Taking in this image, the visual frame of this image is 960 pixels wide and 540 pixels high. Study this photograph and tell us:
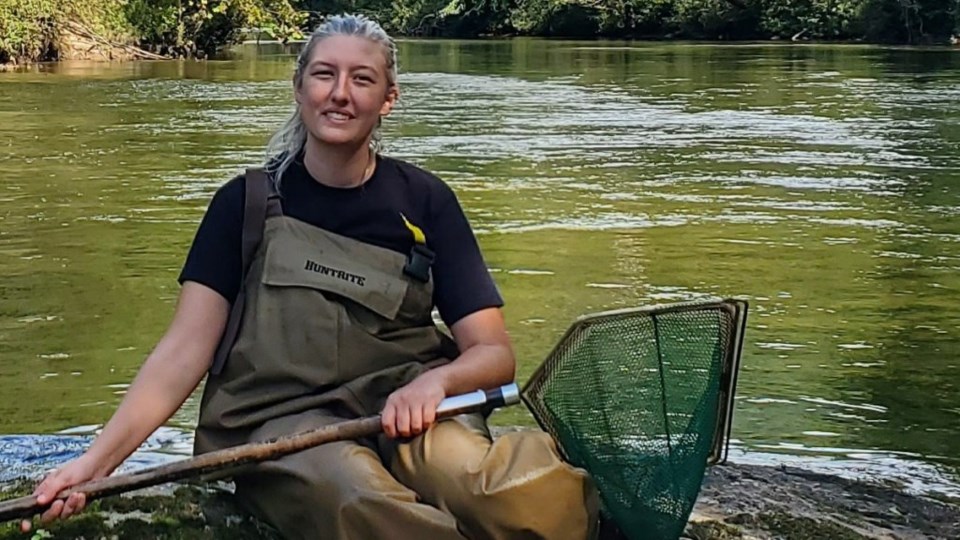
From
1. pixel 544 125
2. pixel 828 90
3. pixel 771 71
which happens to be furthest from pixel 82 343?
pixel 771 71

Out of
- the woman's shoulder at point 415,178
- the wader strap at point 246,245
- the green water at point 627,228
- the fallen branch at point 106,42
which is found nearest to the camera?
the wader strap at point 246,245

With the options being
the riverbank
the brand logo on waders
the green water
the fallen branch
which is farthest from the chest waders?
the fallen branch

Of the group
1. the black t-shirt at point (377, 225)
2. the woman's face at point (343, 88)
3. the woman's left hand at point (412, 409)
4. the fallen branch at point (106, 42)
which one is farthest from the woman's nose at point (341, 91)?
the fallen branch at point (106, 42)

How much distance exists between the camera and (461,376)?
2.67m

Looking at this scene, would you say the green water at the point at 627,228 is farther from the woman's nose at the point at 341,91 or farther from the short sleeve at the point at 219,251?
the woman's nose at the point at 341,91

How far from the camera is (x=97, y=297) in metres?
7.01

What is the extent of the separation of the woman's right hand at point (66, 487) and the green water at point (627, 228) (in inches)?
81.8

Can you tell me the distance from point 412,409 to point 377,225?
42cm

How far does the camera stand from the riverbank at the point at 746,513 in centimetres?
281

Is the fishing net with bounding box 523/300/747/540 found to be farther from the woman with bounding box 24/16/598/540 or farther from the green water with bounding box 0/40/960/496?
the green water with bounding box 0/40/960/496

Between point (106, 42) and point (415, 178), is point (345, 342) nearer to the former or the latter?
point (415, 178)

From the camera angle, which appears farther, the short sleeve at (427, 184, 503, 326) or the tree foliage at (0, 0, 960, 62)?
the tree foliage at (0, 0, 960, 62)

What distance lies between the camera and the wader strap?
275cm

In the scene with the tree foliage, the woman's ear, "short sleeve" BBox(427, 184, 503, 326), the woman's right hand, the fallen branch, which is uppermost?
the tree foliage
